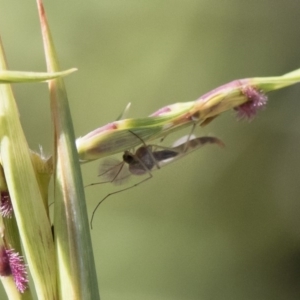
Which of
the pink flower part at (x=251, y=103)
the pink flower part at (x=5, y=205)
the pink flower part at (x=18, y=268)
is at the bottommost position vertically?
the pink flower part at (x=18, y=268)

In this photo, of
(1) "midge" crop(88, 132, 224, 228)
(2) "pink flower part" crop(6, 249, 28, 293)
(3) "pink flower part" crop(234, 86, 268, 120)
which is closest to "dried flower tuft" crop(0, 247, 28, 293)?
(2) "pink flower part" crop(6, 249, 28, 293)

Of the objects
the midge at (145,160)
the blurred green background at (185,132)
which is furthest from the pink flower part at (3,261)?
the blurred green background at (185,132)

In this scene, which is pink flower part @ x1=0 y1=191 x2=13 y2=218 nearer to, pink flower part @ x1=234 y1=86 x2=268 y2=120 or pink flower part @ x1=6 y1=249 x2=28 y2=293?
pink flower part @ x1=6 y1=249 x2=28 y2=293

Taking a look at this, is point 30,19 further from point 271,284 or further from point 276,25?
point 271,284

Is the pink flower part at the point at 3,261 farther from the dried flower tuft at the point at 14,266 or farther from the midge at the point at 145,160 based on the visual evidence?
the midge at the point at 145,160

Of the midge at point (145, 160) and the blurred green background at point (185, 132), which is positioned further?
the blurred green background at point (185, 132)

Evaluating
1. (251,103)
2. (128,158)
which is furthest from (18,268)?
(251,103)

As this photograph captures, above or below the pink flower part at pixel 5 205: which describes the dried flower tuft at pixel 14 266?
below
